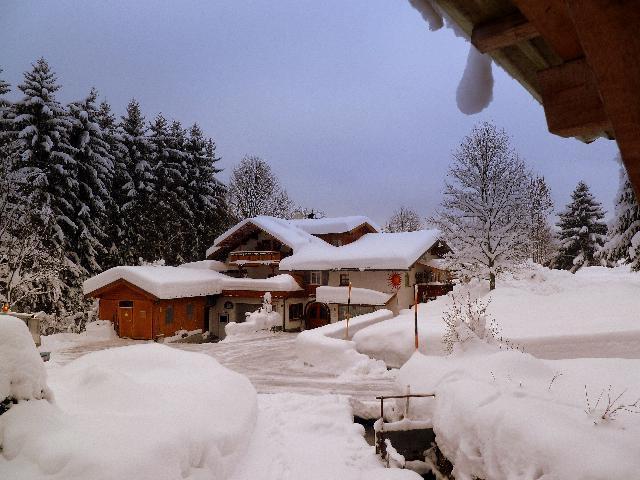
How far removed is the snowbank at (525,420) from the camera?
4.59 metres

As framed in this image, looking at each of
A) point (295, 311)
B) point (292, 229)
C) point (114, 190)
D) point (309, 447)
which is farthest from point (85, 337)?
point (309, 447)

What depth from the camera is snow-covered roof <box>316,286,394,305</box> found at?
2511 cm

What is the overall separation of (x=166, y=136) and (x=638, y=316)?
3578 cm

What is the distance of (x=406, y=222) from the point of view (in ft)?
201

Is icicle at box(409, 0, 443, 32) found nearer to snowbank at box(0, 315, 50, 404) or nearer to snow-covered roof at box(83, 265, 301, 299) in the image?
snowbank at box(0, 315, 50, 404)

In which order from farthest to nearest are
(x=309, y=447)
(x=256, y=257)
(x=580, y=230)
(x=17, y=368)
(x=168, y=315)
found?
(x=580, y=230)
(x=256, y=257)
(x=168, y=315)
(x=309, y=447)
(x=17, y=368)

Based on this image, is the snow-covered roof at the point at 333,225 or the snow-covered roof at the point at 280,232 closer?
the snow-covered roof at the point at 280,232

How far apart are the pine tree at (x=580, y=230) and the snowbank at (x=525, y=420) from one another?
1341 inches

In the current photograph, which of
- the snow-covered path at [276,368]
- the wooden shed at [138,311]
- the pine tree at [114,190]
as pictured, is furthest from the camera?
the pine tree at [114,190]

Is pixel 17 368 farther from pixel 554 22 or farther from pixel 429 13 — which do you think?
pixel 554 22

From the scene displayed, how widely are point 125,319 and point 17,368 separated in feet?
73.1

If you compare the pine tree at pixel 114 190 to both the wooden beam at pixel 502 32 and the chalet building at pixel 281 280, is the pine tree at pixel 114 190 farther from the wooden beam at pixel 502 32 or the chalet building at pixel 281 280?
the wooden beam at pixel 502 32

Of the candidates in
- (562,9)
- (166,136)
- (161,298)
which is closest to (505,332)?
(562,9)

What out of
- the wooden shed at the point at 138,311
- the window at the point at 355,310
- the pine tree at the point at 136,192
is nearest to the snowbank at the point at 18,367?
the wooden shed at the point at 138,311
